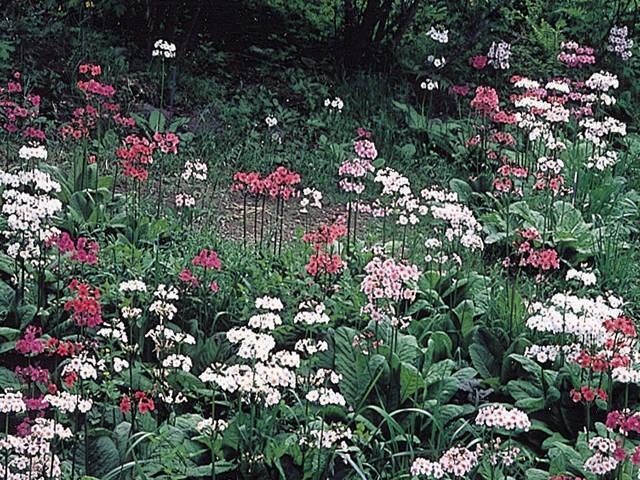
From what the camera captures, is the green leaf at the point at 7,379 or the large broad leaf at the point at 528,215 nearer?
the green leaf at the point at 7,379

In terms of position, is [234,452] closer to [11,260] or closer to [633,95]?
[11,260]

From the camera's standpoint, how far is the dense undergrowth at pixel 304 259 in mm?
3410

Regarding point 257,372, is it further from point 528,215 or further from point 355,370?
point 528,215

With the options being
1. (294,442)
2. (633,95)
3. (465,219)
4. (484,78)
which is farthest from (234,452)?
(633,95)

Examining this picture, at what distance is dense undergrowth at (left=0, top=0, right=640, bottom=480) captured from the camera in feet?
11.2

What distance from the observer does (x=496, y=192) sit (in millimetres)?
6184

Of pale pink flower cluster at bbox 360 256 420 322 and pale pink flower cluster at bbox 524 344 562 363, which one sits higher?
pale pink flower cluster at bbox 360 256 420 322

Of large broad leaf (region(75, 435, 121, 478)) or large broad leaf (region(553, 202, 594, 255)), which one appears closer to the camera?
large broad leaf (region(75, 435, 121, 478))

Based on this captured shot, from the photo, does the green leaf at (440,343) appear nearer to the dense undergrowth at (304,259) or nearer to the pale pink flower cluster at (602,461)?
the dense undergrowth at (304,259)

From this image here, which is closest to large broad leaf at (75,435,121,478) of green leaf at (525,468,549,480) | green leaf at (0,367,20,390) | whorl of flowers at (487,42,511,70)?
green leaf at (0,367,20,390)

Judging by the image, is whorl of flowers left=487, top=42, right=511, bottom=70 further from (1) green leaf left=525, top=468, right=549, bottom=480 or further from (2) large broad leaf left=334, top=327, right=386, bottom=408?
(1) green leaf left=525, top=468, right=549, bottom=480

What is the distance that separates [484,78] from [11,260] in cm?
496

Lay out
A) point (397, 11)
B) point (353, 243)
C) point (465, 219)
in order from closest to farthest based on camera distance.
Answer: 1. point (465, 219)
2. point (353, 243)
3. point (397, 11)

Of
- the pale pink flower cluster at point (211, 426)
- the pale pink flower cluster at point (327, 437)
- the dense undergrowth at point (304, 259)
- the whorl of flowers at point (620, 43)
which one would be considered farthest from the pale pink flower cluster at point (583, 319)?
the whorl of flowers at point (620, 43)
